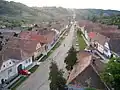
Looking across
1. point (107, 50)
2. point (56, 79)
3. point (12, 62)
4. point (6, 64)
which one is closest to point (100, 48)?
point (107, 50)

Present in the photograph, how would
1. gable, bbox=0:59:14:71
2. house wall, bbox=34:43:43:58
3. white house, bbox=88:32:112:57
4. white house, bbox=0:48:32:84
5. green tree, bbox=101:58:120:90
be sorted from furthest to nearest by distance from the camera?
1. white house, bbox=88:32:112:57
2. house wall, bbox=34:43:43:58
3. white house, bbox=0:48:32:84
4. gable, bbox=0:59:14:71
5. green tree, bbox=101:58:120:90

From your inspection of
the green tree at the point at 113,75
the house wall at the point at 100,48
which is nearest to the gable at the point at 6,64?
the green tree at the point at 113,75

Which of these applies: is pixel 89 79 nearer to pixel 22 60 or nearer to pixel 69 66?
pixel 69 66

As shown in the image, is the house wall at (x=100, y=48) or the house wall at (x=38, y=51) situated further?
the house wall at (x=100, y=48)

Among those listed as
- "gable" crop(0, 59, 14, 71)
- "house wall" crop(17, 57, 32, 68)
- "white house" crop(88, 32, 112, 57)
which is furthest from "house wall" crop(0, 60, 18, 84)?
"white house" crop(88, 32, 112, 57)

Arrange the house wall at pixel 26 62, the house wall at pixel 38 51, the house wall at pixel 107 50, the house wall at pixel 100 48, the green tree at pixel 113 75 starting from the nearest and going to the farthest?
1. the green tree at pixel 113 75
2. the house wall at pixel 26 62
3. the house wall at pixel 38 51
4. the house wall at pixel 107 50
5. the house wall at pixel 100 48

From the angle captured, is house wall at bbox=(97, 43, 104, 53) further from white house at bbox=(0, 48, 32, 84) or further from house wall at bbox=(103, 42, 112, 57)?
white house at bbox=(0, 48, 32, 84)

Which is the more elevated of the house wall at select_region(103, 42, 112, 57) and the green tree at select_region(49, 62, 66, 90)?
the green tree at select_region(49, 62, 66, 90)


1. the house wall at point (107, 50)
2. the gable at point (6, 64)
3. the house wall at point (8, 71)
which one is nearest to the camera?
the house wall at point (8, 71)

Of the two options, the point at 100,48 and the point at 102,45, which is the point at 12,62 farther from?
the point at 100,48

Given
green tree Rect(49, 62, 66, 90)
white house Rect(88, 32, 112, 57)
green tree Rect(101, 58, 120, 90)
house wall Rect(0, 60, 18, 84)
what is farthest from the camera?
white house Rect(88, 32, 112, 57)

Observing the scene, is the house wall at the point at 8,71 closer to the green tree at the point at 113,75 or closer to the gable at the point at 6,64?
the gable at the point at 6,64
